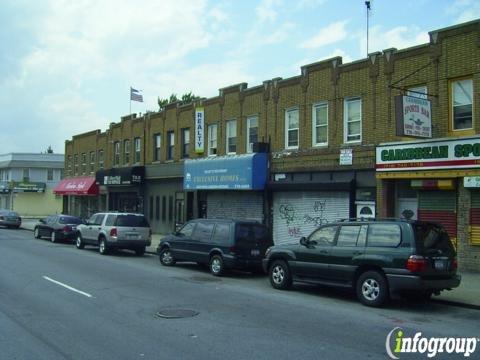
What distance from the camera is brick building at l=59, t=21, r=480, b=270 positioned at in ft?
52.9

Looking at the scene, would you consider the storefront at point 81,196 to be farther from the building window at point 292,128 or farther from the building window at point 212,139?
the building window at point 292,128

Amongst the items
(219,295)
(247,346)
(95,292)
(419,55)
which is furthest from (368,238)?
(419,55)

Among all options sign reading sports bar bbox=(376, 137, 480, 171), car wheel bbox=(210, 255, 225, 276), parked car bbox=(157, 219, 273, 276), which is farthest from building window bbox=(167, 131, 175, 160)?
car wheel bbox=(210, 255, 225, 276)

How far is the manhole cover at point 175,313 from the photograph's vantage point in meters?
9.20

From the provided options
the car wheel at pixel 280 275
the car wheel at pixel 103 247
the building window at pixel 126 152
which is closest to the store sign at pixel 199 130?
the car wheel at pixel 103 247

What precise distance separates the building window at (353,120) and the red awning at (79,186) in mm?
23191

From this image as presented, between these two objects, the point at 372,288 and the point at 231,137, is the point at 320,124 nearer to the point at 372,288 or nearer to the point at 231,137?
the point at 231,137

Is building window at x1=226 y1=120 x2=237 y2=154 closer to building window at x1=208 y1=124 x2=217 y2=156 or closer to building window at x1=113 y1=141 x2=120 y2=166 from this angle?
building window at x1=208 y1=124 x2=217 y2=156

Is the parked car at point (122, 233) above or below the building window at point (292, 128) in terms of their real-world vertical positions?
below

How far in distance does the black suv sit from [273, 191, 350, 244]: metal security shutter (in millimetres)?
7869

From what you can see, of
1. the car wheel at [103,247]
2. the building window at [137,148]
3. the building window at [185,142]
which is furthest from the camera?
the building window at [137,148]

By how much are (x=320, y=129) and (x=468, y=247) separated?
7.39 metres

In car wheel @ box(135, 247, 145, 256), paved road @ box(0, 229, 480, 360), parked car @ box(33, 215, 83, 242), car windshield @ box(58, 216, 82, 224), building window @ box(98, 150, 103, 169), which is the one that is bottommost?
paved road @ box(0, 229, 480, 360)

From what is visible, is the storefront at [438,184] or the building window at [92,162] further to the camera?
the building window at [92,162]
